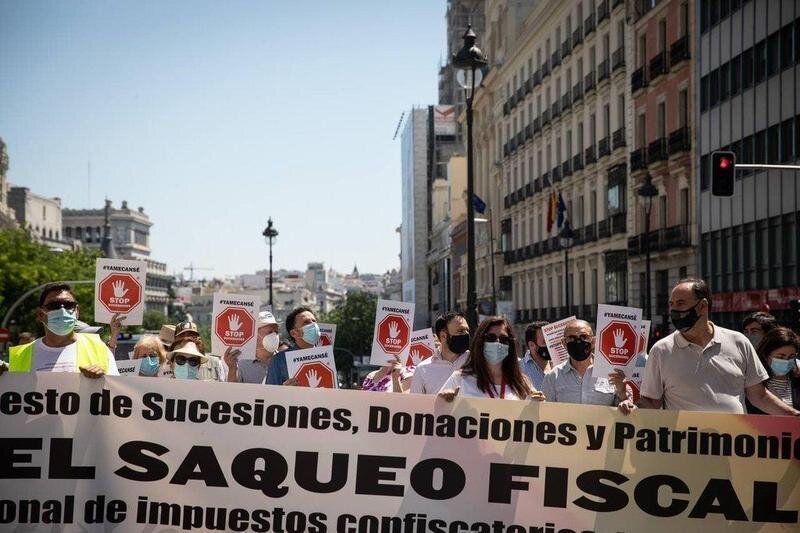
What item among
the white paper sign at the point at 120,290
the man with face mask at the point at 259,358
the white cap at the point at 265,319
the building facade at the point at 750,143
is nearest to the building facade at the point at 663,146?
the building facade at the point at 750,143

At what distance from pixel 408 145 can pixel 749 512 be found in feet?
438

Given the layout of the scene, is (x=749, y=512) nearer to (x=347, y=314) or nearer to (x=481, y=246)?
(x=481, y=246)

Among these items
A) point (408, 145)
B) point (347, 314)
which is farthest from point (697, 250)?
point (408, 145)

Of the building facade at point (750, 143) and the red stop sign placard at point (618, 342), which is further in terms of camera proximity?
the building facade at point (750, 143)

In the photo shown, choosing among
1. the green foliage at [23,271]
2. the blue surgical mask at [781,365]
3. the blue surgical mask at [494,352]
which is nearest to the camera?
the blue surgical mask at [494,352]

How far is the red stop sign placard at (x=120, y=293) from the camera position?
468 inches

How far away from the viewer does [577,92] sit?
60.1 meters

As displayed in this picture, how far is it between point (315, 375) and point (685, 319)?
3018 millimetres

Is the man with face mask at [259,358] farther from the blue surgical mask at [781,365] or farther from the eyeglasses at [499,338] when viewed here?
the blue surgical mask at [781,365]

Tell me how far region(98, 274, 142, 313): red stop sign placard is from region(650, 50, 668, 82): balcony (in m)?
36.8

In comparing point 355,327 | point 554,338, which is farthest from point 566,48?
point 355,327

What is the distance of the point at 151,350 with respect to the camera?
10578 mm

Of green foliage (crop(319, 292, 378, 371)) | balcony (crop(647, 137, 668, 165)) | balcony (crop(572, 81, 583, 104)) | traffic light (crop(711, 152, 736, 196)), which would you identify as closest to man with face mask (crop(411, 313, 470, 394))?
traffic light (crop(711, 152, 736, 196))

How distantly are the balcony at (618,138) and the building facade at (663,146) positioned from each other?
792 millimetres
